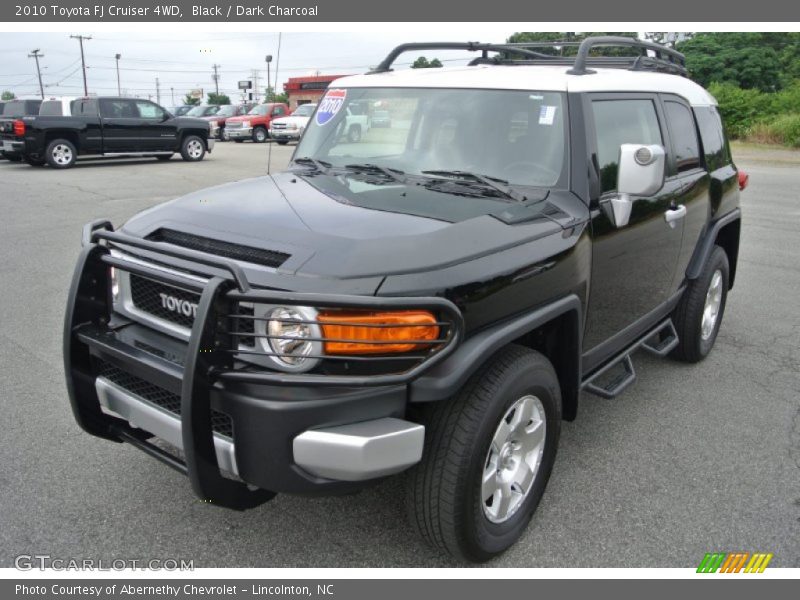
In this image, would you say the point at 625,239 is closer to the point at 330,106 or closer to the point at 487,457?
the point at 487,457

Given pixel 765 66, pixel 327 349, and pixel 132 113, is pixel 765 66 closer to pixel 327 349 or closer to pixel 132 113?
pixel 132 113

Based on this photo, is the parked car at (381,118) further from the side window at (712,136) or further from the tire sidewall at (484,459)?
the side window at (712,136)

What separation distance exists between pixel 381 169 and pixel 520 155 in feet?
2.42

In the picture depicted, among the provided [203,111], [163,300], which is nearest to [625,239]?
[163,300]

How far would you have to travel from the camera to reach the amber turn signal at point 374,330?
2332 millimetres

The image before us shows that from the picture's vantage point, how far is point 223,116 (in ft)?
107

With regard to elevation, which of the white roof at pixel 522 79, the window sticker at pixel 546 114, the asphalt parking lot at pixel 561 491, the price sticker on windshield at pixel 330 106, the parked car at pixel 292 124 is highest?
the white roof at pixel 522 79

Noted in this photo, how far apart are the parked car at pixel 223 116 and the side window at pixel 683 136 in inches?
1105

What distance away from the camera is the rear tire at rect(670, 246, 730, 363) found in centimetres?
484

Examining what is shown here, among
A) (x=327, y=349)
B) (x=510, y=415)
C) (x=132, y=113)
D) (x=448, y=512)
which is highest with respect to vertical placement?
(x=327, y=349)

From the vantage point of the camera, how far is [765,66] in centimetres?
3806

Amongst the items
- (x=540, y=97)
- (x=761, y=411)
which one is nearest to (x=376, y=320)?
(x=540, y=97)

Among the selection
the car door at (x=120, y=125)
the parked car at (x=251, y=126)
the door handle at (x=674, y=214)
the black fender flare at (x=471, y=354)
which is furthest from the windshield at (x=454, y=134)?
the parked car at (x=251, y=126)

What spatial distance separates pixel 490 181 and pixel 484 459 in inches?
55.9
